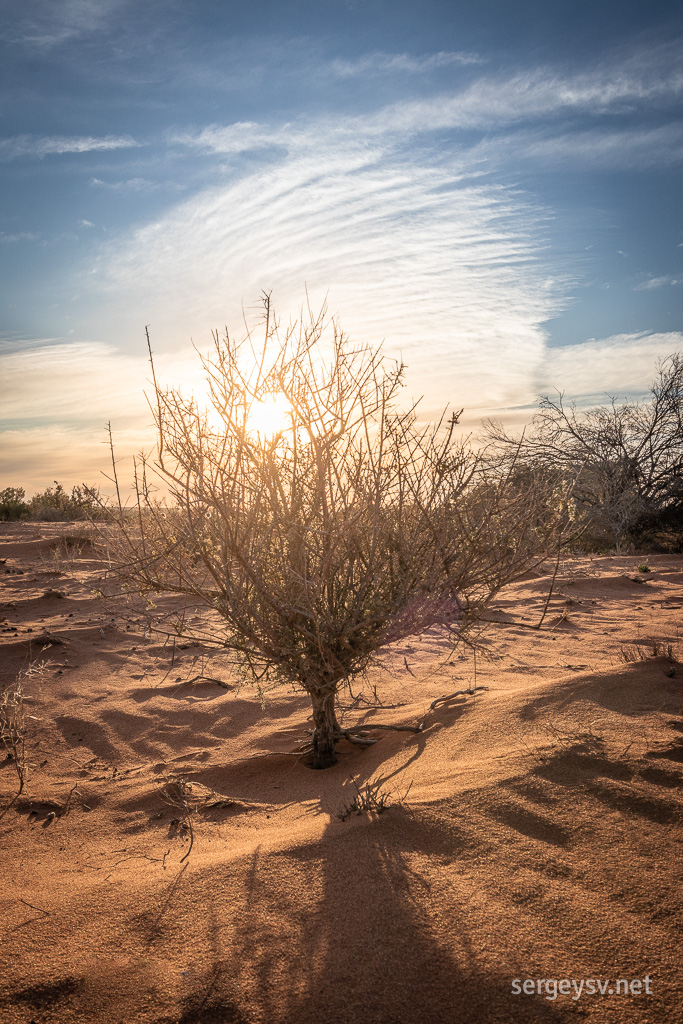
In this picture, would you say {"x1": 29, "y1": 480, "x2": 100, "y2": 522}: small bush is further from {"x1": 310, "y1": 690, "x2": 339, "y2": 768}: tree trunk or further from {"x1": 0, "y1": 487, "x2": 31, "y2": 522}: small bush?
{"x1": 310, "y1": 690, "x2": 339, "y2": 768}: tree trunk

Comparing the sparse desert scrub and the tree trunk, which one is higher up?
the sparse desert scrub

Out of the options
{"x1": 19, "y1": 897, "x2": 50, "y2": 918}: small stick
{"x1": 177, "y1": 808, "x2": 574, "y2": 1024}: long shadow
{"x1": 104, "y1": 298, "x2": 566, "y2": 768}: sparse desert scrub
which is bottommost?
{"x1": 19, "y1": 897, "x2": 50, "y2": 918}: small stick

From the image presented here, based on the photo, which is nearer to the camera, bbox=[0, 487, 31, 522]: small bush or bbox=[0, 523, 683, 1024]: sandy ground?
bbox=[0, 523, 683, 1024]: sandy ground

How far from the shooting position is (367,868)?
2.36 metres

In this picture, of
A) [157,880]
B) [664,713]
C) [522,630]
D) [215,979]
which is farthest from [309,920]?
[522,630]

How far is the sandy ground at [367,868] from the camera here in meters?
1.83

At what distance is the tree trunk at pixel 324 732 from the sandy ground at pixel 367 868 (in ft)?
0.46

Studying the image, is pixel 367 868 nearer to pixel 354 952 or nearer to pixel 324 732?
pixel 354 952

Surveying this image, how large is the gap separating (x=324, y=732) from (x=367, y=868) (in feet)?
5.81

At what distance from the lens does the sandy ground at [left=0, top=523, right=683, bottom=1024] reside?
1835 millimetres

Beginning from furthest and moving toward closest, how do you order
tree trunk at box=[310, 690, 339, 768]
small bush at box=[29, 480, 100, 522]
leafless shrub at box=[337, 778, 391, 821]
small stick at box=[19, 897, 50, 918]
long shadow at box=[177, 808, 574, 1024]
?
small bush at box=[29, 480, 100, 522]
tree trunk at box=[310, 690, 339, 768]
leafless shrub at box=[337, 778, 391, 821]
small stick at box=[19, 897, 50, 918]
long shadow at box=[177, 808, 574, 1024]

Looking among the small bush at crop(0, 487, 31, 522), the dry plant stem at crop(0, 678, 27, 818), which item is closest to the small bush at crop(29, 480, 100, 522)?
the small bush at crop(0, 487, 31, 522)

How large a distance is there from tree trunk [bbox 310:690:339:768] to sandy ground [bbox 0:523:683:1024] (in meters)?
0.14

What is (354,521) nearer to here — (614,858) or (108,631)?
(614,858)
